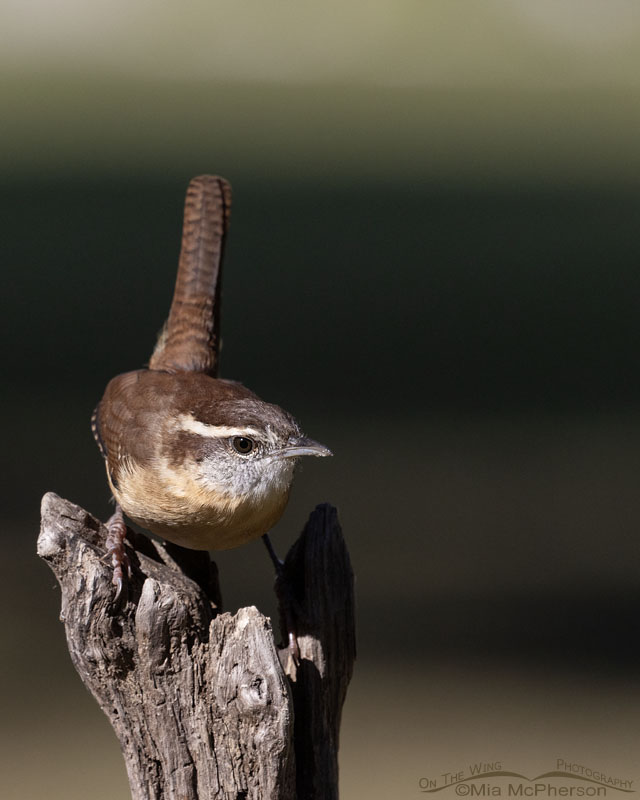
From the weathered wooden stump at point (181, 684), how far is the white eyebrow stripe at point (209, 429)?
42 centimetres

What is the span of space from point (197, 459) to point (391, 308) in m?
9.76

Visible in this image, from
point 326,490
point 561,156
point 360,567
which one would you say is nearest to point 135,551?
point 360,567

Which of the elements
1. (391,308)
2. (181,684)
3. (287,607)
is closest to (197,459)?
(287,607)

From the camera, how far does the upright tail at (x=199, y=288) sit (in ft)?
12.7

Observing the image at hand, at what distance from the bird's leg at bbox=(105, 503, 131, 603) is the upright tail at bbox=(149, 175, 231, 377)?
2.92 feet

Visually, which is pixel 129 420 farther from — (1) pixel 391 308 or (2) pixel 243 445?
(1) pixel 391 308

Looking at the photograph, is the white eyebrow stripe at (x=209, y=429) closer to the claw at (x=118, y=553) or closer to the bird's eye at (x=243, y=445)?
the bird's eye at (x=243, y=445)

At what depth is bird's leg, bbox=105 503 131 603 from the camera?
2.76 meters

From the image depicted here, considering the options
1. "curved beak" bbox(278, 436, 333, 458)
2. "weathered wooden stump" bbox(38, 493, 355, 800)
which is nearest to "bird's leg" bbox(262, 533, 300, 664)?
"weathered wooden stump" bbox(38, 493, 355, 800)

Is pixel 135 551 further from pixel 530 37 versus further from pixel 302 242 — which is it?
pixel 530 37

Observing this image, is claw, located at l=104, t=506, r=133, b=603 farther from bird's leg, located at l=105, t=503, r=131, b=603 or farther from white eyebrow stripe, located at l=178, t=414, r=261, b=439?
white eyebrow stripe, located at l=178, t=414, r=261, b=439

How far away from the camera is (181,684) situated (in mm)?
2768

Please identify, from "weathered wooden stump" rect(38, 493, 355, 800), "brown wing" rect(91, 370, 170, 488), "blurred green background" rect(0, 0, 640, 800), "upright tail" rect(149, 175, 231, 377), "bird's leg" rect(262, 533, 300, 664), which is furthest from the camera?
"blurred green background" rect(0, 0, 640, 800)

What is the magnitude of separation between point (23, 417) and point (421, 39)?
19998 millimetres
